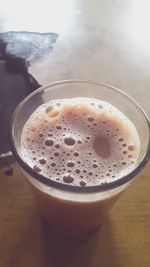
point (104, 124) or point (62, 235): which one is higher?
point (104, 124)

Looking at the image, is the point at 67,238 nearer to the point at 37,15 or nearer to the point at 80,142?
the point at 80,142

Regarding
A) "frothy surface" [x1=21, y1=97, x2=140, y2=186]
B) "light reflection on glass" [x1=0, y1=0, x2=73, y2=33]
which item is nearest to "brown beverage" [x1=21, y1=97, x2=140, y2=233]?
"frothy surface" [x1=21, y1=97, x2=140, y2=186]

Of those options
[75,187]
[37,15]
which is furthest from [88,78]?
[75,187]

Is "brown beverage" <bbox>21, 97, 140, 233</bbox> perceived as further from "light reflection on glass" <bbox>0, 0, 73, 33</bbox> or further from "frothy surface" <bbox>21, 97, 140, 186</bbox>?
"light reflection on glass" <bbox>0, 0, 73, 33</bbox>

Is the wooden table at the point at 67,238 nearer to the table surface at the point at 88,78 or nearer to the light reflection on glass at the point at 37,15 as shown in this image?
the table surface at the point at 88,78

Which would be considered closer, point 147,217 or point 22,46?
point 147,217

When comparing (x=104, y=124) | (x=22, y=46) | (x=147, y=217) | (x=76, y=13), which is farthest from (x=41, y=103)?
(x=76, y=13)

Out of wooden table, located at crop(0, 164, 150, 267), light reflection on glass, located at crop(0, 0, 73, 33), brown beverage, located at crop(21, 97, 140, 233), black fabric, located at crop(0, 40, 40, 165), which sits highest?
brown beverage, located at crop(21, 97, 140, 233)

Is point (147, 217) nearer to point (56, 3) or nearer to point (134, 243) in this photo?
point (134, 243)
